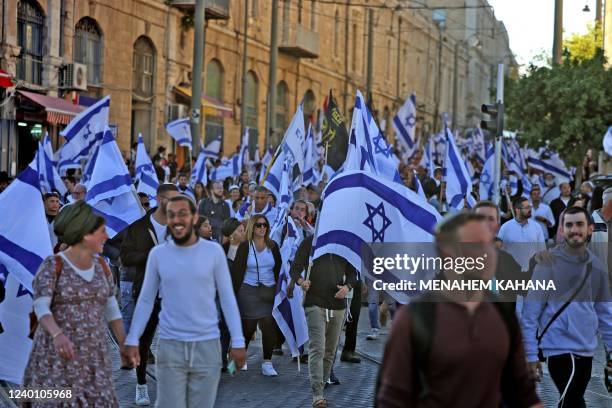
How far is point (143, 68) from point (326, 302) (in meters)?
25.1

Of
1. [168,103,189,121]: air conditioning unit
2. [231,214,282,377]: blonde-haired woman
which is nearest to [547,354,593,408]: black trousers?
[231,214,282,377]: blonde-haired woman

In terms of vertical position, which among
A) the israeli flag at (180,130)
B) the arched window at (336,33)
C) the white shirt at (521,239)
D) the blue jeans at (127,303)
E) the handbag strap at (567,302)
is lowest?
the blue jeans at (127,303)

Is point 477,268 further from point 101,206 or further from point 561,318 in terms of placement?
point 101,206

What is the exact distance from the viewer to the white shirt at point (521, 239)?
10.6 m

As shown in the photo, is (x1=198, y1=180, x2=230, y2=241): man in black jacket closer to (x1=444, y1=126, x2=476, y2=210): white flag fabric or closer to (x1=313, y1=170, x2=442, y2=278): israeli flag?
(x1=444, y1=126, x2=476, y2=210): white flag fabric

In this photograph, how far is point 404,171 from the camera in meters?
22.8

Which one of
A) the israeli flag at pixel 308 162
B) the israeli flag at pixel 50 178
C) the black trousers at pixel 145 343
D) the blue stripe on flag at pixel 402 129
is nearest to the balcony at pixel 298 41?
the blue stripe on flag at pixel 402 129

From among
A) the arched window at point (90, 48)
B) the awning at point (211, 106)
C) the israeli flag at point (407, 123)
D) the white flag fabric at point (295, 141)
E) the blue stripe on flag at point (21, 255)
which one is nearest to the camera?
the blue stripe on flag at point (21, 255)

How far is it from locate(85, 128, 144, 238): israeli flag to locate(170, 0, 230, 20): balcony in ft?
78.2

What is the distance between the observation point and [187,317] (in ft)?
20.7

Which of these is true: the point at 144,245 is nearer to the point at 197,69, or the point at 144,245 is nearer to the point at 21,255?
the point at 21,255

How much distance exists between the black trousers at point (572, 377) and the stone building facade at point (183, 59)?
18.7 meters

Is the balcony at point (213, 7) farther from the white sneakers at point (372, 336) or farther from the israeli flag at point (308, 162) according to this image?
the white sneakers at point (372, 336)

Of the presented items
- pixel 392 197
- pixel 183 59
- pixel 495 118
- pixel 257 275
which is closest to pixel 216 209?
pixel 495 118
